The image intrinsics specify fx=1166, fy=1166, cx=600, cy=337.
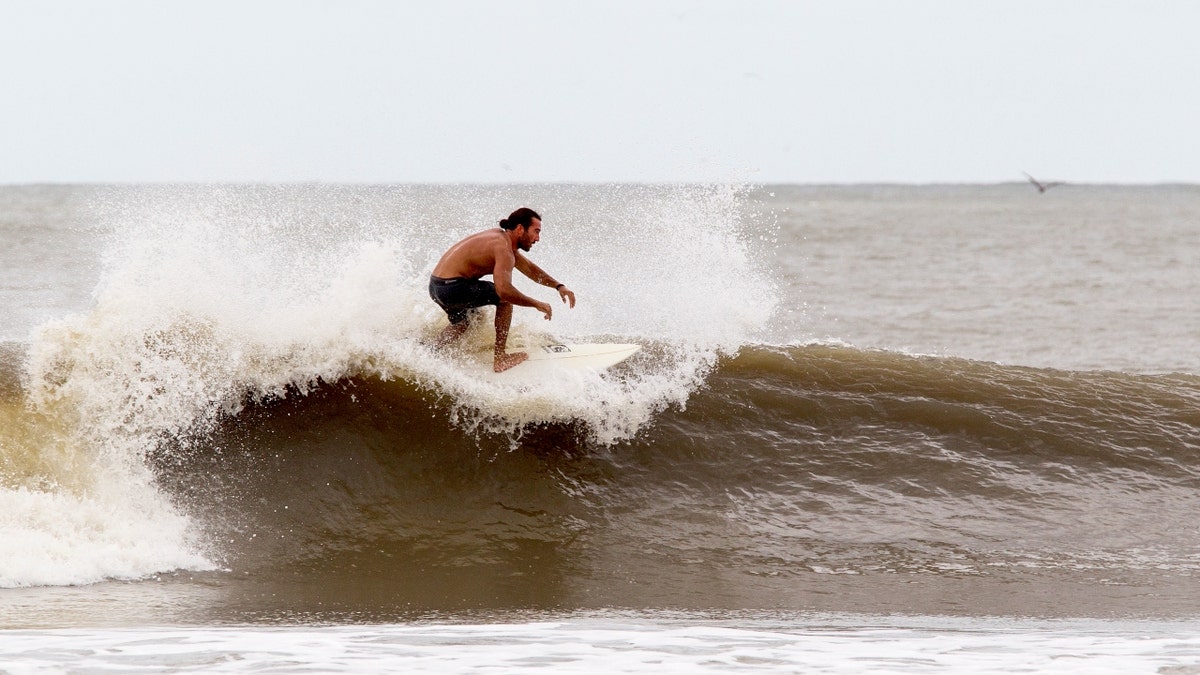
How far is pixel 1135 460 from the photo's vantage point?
8094mm

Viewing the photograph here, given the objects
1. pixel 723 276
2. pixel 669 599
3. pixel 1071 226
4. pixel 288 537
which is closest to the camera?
pixel 669 599

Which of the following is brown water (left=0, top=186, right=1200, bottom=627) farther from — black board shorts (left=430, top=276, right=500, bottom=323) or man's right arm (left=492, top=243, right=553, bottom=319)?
man's right arm (left=492, top=243, right=553, bottom=319)

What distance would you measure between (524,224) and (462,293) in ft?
1.99

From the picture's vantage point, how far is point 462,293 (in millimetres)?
7328

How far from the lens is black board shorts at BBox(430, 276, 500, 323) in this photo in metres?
7.31

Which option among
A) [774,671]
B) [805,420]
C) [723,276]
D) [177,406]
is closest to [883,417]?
[805,420]

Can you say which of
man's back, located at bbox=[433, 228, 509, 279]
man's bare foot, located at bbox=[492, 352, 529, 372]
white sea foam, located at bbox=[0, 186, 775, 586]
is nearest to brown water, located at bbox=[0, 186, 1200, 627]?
white sea foam, located at bbox=[0, 186, 775, 586]

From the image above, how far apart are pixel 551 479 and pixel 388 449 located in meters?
1.07

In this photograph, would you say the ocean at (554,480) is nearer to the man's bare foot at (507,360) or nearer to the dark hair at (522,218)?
the man's bare foot at (507,360)

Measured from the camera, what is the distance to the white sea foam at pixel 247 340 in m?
6.28

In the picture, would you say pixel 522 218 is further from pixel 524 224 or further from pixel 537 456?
pixel 537 456

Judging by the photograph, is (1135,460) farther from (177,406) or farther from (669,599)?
(177,406)

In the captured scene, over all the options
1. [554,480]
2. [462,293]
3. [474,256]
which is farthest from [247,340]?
[554,480]

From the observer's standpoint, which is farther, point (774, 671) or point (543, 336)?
point (543, 336)
